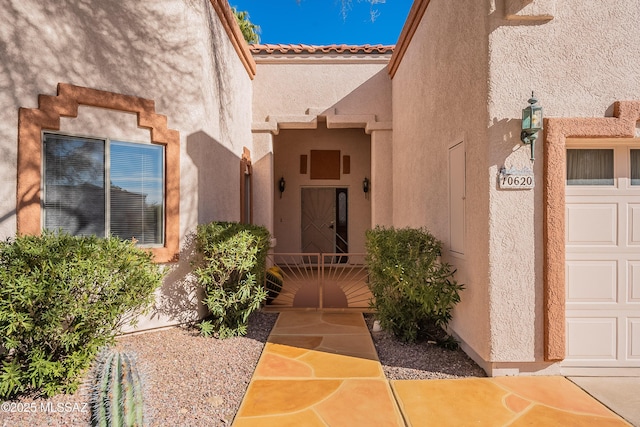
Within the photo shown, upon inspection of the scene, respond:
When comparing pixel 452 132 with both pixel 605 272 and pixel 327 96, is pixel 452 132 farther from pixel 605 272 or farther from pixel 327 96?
pixel 327 96

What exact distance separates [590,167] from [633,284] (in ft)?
4.30

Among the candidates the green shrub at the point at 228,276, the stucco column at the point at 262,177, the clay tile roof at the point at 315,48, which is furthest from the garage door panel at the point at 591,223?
the clay tile roof at the point at 315,48

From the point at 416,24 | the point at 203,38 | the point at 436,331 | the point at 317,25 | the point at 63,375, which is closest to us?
the point at 63,375

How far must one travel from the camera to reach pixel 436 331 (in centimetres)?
434

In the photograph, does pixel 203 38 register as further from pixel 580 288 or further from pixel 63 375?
pixel 580 288

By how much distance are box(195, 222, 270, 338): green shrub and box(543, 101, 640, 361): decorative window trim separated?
3.49 meters

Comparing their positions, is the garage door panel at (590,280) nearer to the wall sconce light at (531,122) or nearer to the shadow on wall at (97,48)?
the wall sconce light at (531,122)

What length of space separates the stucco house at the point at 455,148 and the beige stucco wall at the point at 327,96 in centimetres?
190

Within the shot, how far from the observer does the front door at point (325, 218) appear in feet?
35.7

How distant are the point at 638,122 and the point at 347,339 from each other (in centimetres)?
412

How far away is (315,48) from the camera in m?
8.23

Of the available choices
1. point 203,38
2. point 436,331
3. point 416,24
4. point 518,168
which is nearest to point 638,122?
point 518,168

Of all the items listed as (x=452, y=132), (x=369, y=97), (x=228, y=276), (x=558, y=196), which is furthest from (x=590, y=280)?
(x=369, y=97)

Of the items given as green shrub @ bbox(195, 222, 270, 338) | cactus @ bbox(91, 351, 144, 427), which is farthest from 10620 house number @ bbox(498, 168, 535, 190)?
cactus @ bbox(91, 351, 144, 427)
